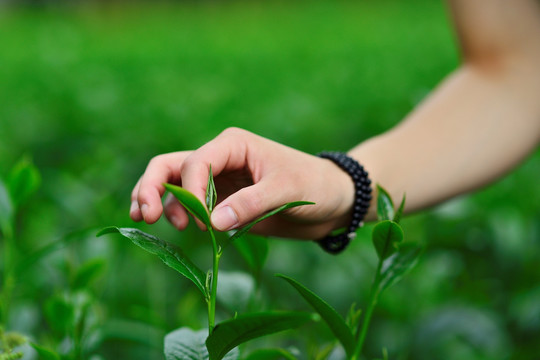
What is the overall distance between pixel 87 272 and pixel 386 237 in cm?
44

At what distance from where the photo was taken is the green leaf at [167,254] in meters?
0.58

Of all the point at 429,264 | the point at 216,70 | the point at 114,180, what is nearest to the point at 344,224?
the point at 429,264

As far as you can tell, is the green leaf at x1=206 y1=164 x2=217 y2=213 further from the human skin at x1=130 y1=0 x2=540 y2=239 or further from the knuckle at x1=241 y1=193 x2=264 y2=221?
the human skin at x1=130 y1=0 x2=540 y2=239

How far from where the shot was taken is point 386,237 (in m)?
0.65

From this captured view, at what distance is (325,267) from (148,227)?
0.49 metres

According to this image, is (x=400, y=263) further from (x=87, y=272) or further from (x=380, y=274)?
(x=87, y=272)

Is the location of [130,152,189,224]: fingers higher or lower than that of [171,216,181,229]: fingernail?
higher

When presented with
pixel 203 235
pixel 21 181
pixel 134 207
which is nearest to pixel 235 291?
pixel 134 207

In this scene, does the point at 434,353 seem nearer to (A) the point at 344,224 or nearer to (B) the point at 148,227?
(A) the point at 344,224

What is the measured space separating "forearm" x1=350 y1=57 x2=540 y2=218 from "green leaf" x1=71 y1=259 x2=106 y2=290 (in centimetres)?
48

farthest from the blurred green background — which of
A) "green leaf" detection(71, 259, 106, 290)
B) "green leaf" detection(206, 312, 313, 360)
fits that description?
"green leaf" detection(206, 312, 313, 360)

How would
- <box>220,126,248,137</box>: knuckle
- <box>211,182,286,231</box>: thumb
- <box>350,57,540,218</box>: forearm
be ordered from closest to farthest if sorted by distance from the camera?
<box>211,182,286,231</box>: thumb < <box>220,126,248,137</box>: knuckle < <box>350,57,540,218</box>: forearm

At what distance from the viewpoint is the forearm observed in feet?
3.70

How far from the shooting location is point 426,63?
414 cm
